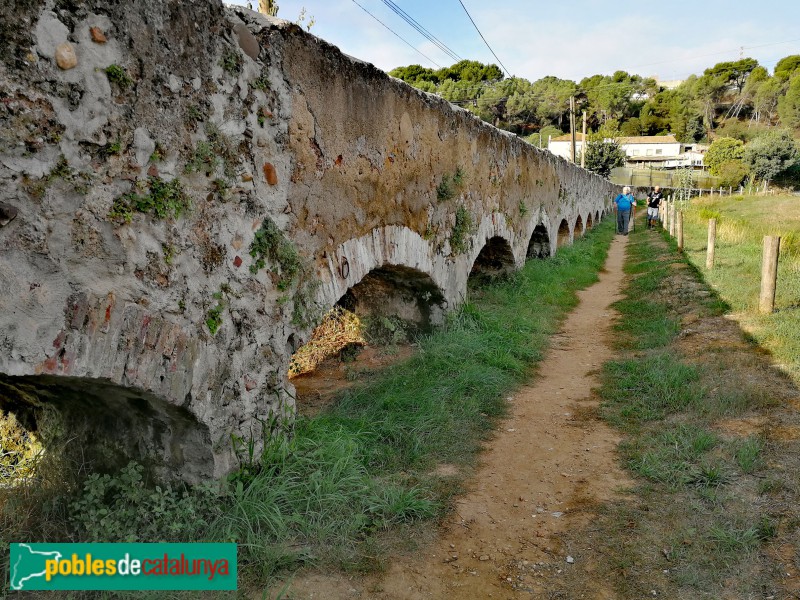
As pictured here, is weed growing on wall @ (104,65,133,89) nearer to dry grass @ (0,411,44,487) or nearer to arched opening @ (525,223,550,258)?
dry grass @ (0,411,44,487)

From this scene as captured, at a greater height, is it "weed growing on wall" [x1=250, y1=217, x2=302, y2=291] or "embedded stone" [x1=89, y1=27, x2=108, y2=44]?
"embedded stone" [x1=89, y1=27, x2=108, y2=44]

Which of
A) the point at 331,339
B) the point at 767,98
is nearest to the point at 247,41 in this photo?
the point at 331,339

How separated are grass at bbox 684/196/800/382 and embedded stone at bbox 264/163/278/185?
13.6 feet

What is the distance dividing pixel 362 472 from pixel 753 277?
7190 millimetres

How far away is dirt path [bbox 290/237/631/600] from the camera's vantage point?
2.57 metres

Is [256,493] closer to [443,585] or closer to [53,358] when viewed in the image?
[443,585]

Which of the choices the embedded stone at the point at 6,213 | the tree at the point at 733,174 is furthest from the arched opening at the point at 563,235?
the tree at the point at 733,174

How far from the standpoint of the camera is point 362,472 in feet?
11.3

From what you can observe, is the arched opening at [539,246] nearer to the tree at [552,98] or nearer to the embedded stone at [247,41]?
the embedded stone at [247,41]

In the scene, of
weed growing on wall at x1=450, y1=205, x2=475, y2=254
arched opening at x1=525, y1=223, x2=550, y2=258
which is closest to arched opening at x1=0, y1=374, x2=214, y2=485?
weed growing on wall at x1=450, y1=205, x2=475, y2=254

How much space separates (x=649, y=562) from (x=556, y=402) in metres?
2.15

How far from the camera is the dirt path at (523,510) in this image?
2566 millimetres

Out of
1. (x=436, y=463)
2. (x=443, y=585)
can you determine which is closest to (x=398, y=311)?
(x=436, y=463)

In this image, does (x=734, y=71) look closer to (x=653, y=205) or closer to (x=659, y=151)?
(x=659, y=151)
